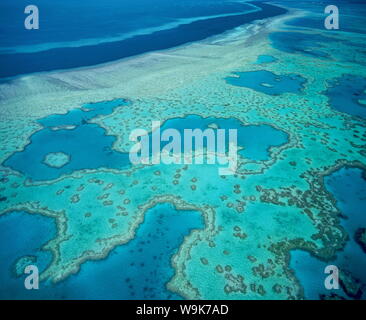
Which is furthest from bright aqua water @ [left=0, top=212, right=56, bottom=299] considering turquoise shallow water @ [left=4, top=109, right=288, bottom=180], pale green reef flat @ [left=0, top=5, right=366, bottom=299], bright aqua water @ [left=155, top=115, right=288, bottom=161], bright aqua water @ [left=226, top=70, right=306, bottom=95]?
bright aqua water @ [left=226, top=70, right=306, bottom=95]

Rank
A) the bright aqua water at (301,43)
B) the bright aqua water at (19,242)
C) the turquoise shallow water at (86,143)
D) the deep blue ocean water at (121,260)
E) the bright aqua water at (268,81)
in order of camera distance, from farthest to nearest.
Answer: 1. the bright aqua water at (301,43)
2. the bright aqua water at (268,81)
3. the turquoise shallow water at (86,143)
4. the bright aqua water at (19,242)
5. the deep blue ocean water at (121,260)

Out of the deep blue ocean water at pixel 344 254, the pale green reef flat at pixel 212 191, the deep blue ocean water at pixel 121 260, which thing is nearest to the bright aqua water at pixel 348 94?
the pale green reef flat at pixel 212 191

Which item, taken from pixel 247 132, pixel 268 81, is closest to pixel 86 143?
pixel 247 132

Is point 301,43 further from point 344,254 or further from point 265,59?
point 344,254

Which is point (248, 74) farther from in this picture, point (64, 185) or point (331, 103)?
point (64, 185)

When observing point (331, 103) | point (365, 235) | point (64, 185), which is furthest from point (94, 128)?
point (331, 103)

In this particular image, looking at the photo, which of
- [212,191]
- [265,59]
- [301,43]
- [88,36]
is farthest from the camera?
[88,36]

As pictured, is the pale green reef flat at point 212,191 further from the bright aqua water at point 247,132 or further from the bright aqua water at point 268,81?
the bright aqua water at point 268,81
